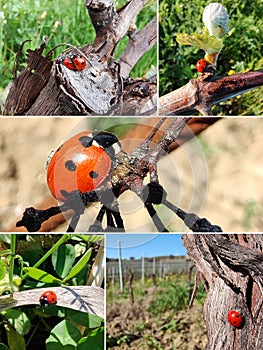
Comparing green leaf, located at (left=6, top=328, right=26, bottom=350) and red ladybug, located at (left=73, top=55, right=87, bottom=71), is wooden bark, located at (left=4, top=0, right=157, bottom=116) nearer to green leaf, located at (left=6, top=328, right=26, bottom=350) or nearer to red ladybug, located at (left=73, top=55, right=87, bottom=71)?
red ladybug, located at (left=73, top=55, right=87, bottom=71)

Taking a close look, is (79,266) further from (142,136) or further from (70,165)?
(142,136)

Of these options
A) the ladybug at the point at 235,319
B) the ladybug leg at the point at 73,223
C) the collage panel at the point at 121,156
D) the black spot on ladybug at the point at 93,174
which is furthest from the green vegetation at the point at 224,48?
the ladybug at the point at 235,319

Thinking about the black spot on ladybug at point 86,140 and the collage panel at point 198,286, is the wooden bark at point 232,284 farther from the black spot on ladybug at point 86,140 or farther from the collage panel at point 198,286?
the black spot on ladybug at point 86,140

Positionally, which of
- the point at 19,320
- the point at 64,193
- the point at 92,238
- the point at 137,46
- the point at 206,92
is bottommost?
the point at 19,320

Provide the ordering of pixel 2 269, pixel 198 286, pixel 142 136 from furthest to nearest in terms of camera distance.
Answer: pixel 198 286, pixel 142 136, pixel 2 269

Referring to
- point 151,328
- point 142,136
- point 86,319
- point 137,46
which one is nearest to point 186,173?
point 142,136

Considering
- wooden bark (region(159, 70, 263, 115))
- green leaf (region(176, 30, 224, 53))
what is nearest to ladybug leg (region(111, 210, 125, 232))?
wooden bark (region(159, 70, 263, 115))

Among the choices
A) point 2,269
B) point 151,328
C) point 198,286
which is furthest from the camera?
point 151,328

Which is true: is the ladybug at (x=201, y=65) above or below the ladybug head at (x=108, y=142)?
above
